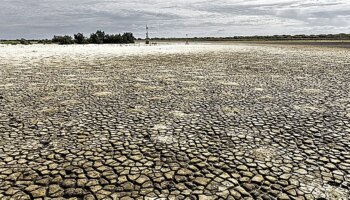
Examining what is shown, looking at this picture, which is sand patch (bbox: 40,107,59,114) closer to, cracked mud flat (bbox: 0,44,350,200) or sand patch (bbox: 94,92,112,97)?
cracked mud flat (bbox: 0,44,350,200)

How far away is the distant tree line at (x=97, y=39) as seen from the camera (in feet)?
191

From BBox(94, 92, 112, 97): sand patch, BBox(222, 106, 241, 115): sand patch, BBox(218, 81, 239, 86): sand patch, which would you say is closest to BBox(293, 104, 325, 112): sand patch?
BBox(222, 106, 241, 115): sand patch

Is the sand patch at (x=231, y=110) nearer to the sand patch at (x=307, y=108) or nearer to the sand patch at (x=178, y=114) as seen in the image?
the sand patch at (x=178, y=114)

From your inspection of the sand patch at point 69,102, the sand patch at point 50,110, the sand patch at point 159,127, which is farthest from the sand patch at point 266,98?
the sand patch at point 50,110

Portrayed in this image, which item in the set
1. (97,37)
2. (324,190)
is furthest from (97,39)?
(324,190)

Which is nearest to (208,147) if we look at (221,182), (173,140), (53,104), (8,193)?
(173,140)

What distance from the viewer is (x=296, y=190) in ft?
10.1

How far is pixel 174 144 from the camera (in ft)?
14.0

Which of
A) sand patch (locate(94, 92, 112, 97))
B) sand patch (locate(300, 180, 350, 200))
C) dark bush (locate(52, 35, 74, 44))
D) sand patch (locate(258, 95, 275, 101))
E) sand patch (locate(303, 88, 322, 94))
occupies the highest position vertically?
dark bush (locate(52, 35, 74, 44))

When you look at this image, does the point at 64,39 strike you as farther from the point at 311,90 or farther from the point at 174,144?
the point at 174,144

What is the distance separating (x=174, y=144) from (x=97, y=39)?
5878 centimetres

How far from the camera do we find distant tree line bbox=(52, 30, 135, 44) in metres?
58.2

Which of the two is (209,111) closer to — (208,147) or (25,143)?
(208,147)

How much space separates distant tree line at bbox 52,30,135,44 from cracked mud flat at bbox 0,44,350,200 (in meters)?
53.6
